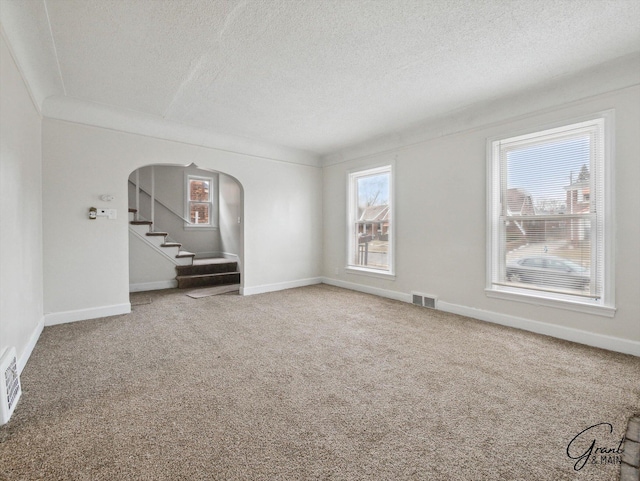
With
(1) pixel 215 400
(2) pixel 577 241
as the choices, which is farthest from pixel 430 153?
(1) pixel 215 400

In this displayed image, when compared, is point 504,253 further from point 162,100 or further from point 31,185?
point 31,185

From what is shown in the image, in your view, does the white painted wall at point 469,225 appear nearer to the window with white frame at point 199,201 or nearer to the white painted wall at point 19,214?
the window with white frame at point 199,201

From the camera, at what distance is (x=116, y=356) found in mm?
2619

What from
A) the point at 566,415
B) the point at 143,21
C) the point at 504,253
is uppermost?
the point at 143,21

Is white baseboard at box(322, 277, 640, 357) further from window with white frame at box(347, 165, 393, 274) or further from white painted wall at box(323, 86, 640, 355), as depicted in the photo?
window with white frame at box(347, 165, 393, 274)

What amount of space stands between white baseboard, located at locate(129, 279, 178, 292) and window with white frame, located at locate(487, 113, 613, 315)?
538cm

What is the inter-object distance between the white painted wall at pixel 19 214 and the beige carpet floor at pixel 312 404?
342 millimetres

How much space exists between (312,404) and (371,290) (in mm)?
3307

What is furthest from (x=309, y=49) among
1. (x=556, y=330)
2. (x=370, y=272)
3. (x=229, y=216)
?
(x=229, y=216)

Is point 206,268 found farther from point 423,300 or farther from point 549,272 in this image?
point 549,272

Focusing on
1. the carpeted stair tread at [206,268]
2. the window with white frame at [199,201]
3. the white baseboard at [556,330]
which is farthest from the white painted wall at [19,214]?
the white baseboard at [556,330]

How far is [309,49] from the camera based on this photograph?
8.15 ft

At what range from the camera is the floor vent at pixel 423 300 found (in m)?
4.18

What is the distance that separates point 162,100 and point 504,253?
4369mm
